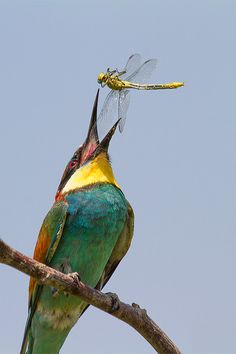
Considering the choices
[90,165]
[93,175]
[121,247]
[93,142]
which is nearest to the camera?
[121,247]

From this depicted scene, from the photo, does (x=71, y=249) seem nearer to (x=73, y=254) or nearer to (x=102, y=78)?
(x=73, y=254)

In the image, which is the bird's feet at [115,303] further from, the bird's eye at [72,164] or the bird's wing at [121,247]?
the bird's eye at [72,164]

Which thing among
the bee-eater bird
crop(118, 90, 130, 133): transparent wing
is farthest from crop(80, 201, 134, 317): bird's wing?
crop(118, 90, 130, 133): transparent wing

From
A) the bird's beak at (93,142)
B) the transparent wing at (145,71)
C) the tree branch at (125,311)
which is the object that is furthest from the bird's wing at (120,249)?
the transparent wing at (145,71)

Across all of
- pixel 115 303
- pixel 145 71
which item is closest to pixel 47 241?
pixel 115 303

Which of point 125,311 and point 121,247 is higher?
point 121,247

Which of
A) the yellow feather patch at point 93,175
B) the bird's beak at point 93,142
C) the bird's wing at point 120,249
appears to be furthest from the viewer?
the bird's beak at point 93,142

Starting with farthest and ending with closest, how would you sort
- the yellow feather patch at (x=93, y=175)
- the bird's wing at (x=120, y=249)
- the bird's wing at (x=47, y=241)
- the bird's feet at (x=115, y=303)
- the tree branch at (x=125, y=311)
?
the yellow feather patch at (x=93, y=175)
the bird's wing at (x=120, y=249)
the bird's wing at (x=47, y=241)
the bird's feet at (x=115, y=303)
the tree branch at (x=125, y=311)
